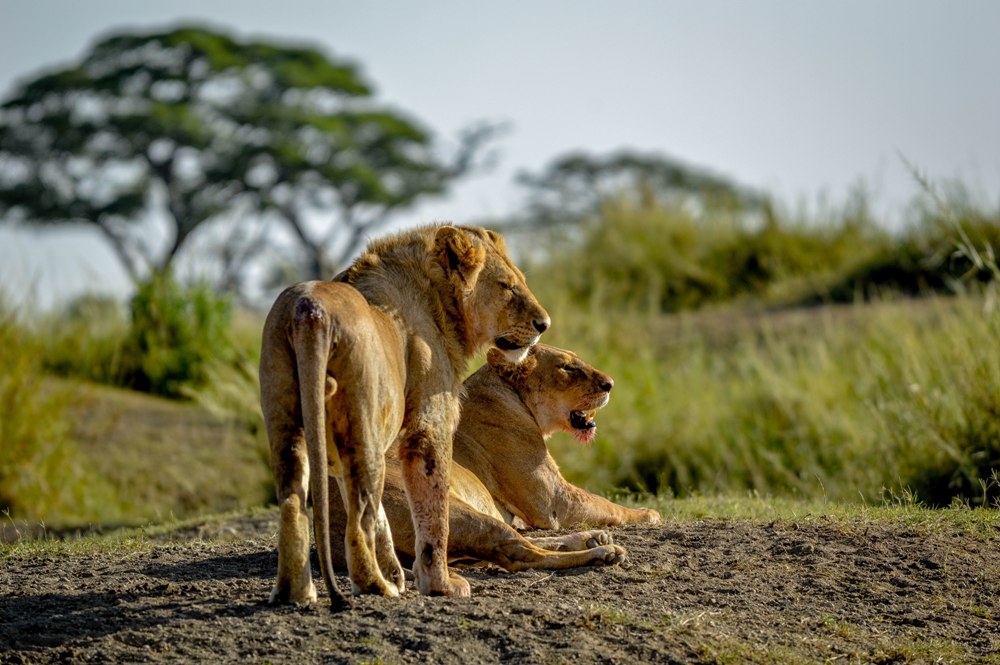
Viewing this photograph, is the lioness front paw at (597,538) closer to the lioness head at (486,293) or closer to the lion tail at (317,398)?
the lioness head at (486,293)

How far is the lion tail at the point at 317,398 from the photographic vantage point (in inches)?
182

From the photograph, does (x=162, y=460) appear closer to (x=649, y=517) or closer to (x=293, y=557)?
(x=649, y=517)

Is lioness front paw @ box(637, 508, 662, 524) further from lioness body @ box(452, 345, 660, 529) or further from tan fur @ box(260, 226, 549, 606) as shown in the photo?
tan fur @ box(260, 226, 549, 606)

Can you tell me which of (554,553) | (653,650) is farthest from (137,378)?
(653,650)

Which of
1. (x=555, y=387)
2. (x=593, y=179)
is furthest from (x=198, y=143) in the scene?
(x=555, y=387)

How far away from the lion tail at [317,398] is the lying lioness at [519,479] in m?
1.10

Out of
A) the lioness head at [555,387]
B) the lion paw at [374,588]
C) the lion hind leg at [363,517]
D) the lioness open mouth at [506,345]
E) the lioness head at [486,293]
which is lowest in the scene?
the lion paw at [374,588]

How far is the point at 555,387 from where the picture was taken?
738 cm

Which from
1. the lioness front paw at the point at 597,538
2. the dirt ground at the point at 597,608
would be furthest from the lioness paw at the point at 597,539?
the dirt ground at the point at 597,608

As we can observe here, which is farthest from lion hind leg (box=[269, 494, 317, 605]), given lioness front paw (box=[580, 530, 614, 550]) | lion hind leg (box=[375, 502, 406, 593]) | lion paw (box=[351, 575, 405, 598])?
lioness front paw (box=[580, 530, 614, 550])

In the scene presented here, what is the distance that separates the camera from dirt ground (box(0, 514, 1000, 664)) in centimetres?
477

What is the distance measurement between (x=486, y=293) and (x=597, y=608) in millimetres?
1350

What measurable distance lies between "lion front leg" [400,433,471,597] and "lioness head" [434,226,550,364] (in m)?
0.62

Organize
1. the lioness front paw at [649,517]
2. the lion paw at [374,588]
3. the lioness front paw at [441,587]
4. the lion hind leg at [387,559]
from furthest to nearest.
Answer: the lioness front paw at [649,517], the lioness front paw at [441,587], the lion hind leg at [387,559], the lion paw at [374,588]
